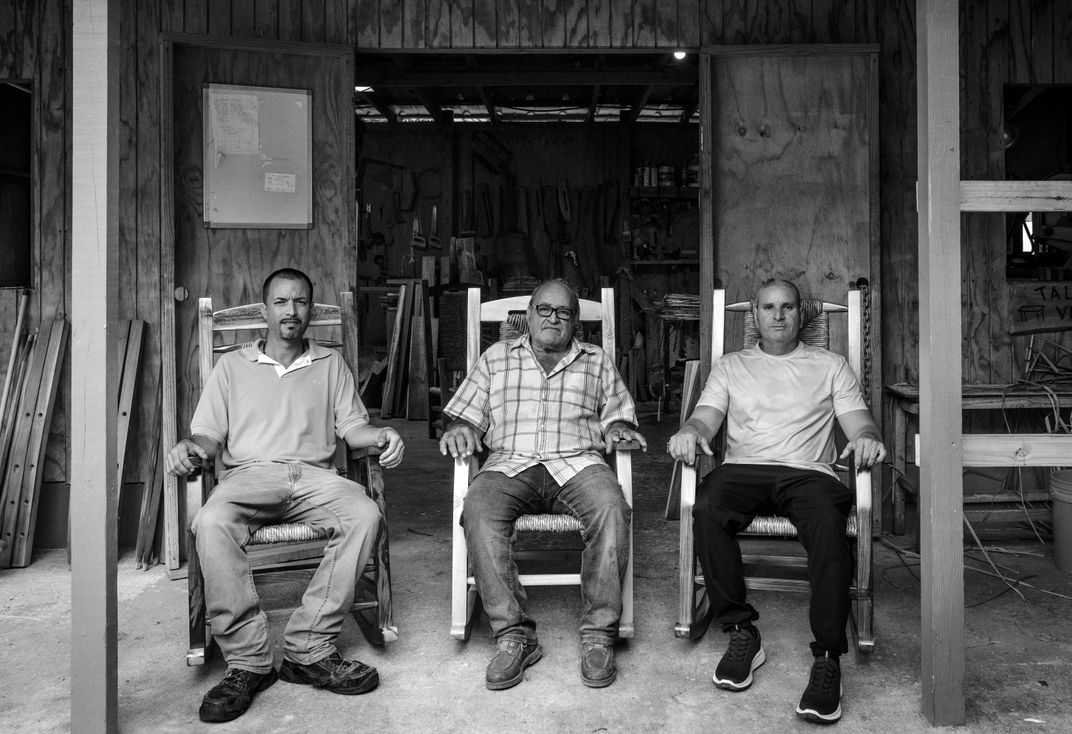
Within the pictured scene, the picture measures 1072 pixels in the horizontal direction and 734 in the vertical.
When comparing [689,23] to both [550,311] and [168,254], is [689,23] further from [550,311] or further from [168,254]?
[168,254]

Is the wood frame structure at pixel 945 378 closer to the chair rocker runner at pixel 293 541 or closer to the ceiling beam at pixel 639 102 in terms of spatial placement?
the chair rocker runner at pixel 293 541

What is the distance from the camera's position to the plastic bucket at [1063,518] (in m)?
3.86

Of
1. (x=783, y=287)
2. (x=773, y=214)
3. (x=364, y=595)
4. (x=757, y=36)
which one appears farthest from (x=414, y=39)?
(x=364, y=595)

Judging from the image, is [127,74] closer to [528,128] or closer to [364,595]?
[364,595]

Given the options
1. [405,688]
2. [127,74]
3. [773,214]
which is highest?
[127,74]

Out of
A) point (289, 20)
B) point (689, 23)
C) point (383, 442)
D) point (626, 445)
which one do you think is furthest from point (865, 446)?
point (289, 20)

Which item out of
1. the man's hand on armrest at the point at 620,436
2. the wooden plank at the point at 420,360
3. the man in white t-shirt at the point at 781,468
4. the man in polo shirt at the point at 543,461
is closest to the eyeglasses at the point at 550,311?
the man in polo shirt at the point at 543,461

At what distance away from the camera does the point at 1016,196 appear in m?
2.50

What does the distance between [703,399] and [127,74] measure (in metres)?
3.07

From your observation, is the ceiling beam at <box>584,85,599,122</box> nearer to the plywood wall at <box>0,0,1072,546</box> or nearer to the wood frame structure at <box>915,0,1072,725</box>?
the plywood wall at <box>0,0,1072,546</box>

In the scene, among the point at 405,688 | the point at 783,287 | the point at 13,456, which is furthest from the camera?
the point at 13,456

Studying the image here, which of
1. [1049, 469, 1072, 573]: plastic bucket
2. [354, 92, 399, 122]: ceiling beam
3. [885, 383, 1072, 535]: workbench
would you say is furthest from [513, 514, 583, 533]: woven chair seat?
[354, 92, 399, 122]: ceiling beam

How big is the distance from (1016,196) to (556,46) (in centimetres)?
252

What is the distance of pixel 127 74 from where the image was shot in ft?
13.8
